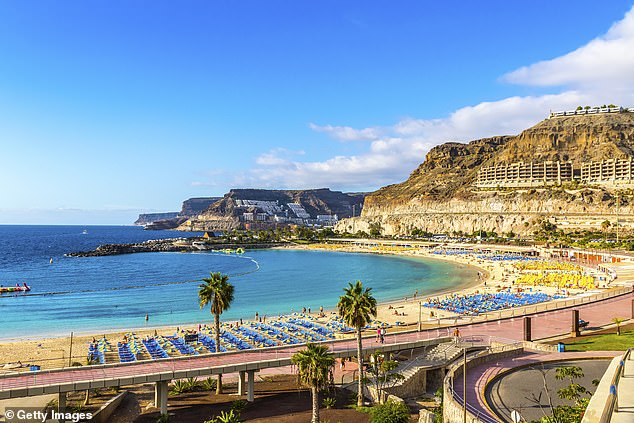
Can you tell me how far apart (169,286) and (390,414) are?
68354mm

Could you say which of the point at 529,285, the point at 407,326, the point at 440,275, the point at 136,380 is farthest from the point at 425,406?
the point at 440,275

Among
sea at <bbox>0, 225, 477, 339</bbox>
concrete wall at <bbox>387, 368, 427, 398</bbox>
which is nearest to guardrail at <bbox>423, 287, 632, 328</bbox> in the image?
concrete wall at <bbox>387, 368, 427, 398</bbox>

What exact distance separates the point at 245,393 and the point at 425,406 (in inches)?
380

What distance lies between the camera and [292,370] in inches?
1225

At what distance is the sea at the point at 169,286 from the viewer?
181ft

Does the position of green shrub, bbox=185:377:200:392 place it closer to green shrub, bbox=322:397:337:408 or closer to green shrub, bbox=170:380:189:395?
green shrub, bbox=170:380:189:395

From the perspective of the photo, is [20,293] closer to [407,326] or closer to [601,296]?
[407,326]

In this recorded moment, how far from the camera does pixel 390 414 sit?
69.5ft

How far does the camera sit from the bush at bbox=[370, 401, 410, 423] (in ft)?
68.8

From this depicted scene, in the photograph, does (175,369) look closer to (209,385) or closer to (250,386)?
(209,385)

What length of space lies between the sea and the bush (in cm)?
3436

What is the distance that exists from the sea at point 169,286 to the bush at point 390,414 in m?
34.4

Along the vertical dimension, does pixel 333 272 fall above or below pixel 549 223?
below

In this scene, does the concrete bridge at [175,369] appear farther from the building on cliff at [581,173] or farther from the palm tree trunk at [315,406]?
the building on cliff at [581,173]
